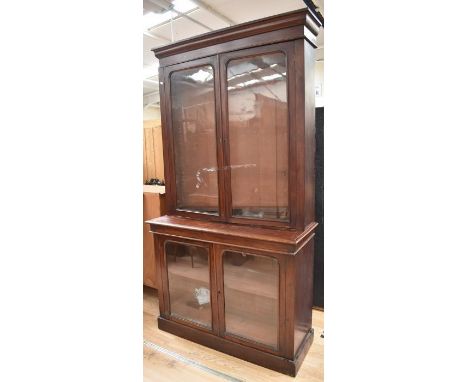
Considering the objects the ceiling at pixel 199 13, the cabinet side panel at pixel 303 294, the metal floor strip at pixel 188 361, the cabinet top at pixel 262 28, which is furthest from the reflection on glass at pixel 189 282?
the ceiling at pixel 199 13

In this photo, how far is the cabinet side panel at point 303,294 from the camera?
68.8 inches

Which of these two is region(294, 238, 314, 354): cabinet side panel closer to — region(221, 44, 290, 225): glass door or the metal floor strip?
region(221, 44, 290, 225): glass door

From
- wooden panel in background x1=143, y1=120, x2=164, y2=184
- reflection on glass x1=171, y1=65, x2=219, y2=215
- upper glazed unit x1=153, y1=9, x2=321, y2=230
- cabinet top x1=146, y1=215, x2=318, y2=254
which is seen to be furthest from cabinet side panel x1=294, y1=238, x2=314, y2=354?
wooden panel in background x1=143, y1=120, x2=164, y2=184

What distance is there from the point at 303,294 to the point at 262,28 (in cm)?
160

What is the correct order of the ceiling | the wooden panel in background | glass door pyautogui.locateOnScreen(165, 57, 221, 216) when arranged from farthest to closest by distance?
the wooden panel in background, the ceiling, glass door pyautogui.locateOnScreen(165, 57, 221, 216)

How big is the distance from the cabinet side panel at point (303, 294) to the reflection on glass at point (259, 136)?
287 mm

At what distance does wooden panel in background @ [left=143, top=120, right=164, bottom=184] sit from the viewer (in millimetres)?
2863

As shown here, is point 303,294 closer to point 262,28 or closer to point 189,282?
point 189,282

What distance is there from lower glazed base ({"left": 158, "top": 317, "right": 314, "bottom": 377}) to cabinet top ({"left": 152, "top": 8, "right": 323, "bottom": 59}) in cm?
187

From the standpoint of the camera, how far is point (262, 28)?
1.67 metres

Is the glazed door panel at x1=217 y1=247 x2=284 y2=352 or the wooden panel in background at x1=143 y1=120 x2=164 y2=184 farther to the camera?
the wooden panel in background at x1=143 y1=120 x2=164 y2=184
